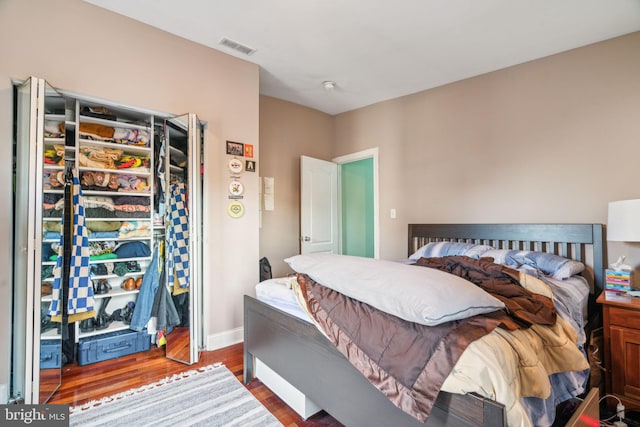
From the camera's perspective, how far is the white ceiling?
2115 millimetres

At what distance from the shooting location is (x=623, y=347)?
1863 millimetres

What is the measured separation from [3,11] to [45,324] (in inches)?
78.9

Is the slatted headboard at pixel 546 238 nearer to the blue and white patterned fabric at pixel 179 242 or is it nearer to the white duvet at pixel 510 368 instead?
the white duvet at pixel 510 368

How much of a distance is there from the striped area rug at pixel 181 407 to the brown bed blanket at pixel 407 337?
2.57 feet

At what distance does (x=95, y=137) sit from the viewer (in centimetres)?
263

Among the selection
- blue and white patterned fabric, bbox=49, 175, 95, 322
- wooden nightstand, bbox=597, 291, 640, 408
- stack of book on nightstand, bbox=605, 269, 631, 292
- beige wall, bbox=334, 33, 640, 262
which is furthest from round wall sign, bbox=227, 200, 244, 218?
stack of book on nightstand, bbox=605, 269, 631, 292

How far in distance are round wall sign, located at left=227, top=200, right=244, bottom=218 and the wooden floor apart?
121cm

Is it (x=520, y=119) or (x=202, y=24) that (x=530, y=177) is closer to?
(x=520, y=119)

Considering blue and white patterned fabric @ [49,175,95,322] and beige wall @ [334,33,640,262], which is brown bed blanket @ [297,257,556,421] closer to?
beige wall @ [334,33,640,262]

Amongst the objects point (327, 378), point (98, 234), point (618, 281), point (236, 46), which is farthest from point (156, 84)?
point (618, 281)

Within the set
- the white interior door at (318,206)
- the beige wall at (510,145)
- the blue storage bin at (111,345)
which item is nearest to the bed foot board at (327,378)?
the blue storage bin at (111,345)

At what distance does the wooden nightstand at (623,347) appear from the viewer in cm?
181

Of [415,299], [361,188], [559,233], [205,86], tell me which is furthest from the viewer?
[361,188]

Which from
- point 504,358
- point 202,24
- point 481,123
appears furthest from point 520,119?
point 202,24
